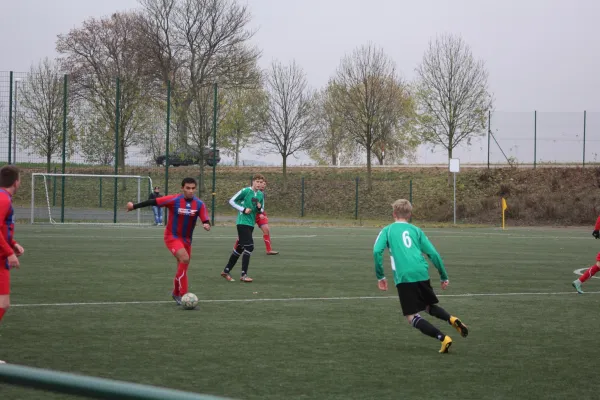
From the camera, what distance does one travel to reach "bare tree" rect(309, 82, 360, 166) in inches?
2404

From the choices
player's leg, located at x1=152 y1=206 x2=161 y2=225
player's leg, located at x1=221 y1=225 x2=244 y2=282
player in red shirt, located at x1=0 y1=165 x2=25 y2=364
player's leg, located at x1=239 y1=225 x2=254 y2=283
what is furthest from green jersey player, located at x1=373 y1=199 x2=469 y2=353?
player's leg, located at x1=152 y1=206 x2=161 y2=225

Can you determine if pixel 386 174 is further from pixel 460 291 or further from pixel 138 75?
pixel 460 291

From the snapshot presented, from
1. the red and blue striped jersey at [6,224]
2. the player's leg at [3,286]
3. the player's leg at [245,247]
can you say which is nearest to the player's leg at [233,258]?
the player's leg at [245,247]

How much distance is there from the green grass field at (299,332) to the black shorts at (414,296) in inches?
19.1

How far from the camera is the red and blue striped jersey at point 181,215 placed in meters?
11.0

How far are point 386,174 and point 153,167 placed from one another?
21.9 m

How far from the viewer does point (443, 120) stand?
4822 centimetres

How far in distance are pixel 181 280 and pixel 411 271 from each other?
4219 mm

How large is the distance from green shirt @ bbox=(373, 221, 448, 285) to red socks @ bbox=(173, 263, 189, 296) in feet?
12.2

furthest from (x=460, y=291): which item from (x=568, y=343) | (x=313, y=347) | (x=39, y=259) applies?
(x=39, y=259)

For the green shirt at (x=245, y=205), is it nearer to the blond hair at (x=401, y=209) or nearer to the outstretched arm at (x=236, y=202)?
the outstretched arm at (x=236, y=202)

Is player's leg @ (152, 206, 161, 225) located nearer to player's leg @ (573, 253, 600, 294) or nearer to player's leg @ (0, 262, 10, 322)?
player's leg @ (573, 253, 600, 294)

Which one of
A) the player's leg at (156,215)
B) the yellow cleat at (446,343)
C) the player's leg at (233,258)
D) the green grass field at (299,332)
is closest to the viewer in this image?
the green grass field at (299,332)

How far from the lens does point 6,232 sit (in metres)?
7.29
